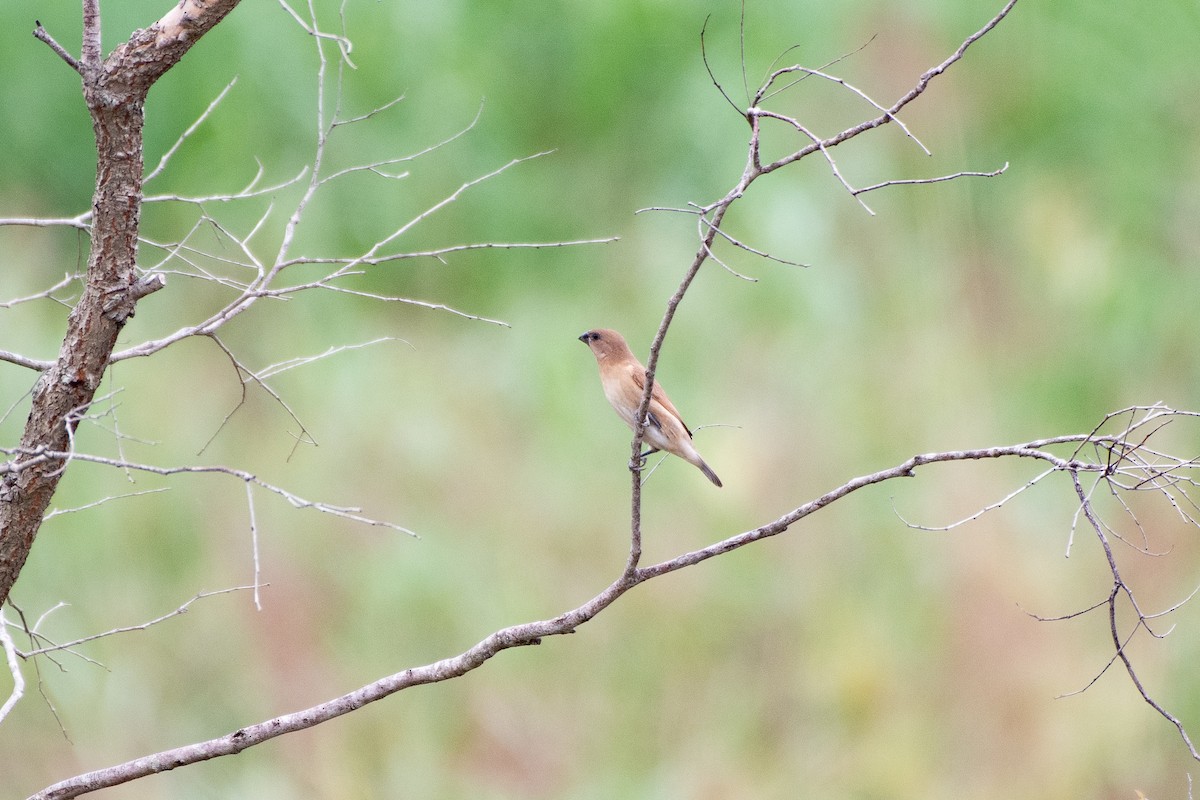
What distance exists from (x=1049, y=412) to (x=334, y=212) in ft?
19.7

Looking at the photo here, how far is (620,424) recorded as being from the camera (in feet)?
30.2

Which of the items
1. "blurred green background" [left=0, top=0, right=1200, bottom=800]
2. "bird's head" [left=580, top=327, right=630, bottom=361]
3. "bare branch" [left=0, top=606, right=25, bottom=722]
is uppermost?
"blurred green background" [left=0, top=0, right=1200, bottom=800]

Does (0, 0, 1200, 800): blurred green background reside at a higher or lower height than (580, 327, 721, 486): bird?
higher

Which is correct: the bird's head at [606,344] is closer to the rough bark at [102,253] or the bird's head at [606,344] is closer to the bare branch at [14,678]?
the rough bark at [102,253]

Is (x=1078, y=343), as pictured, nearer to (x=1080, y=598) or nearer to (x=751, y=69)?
(x=1080, y=598)

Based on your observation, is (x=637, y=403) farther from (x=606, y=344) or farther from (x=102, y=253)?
(x=102, y=253)

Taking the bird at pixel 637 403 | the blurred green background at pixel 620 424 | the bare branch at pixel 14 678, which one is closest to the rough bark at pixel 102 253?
the bare branch at pixel 14 678

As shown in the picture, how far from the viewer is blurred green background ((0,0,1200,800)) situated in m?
8.18

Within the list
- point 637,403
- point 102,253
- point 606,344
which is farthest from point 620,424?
point 102,253

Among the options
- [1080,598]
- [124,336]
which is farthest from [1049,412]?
[124,336]

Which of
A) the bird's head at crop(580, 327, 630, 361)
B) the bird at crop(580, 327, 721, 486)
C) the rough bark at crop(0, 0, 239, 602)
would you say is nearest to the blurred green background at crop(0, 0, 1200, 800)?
the bird's head at crop(580, 327, 630, 361)

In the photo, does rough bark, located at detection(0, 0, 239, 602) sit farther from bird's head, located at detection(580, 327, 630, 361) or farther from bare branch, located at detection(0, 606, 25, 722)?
bird's head, located at detection(580, 327, 630, 361)

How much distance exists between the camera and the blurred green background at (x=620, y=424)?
8180 millimetres

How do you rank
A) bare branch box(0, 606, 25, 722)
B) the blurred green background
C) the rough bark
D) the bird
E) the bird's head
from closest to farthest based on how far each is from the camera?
bare branch box(0, 606, 25, 722), the rough bark, the bird, the bird's head, the blurred green background
